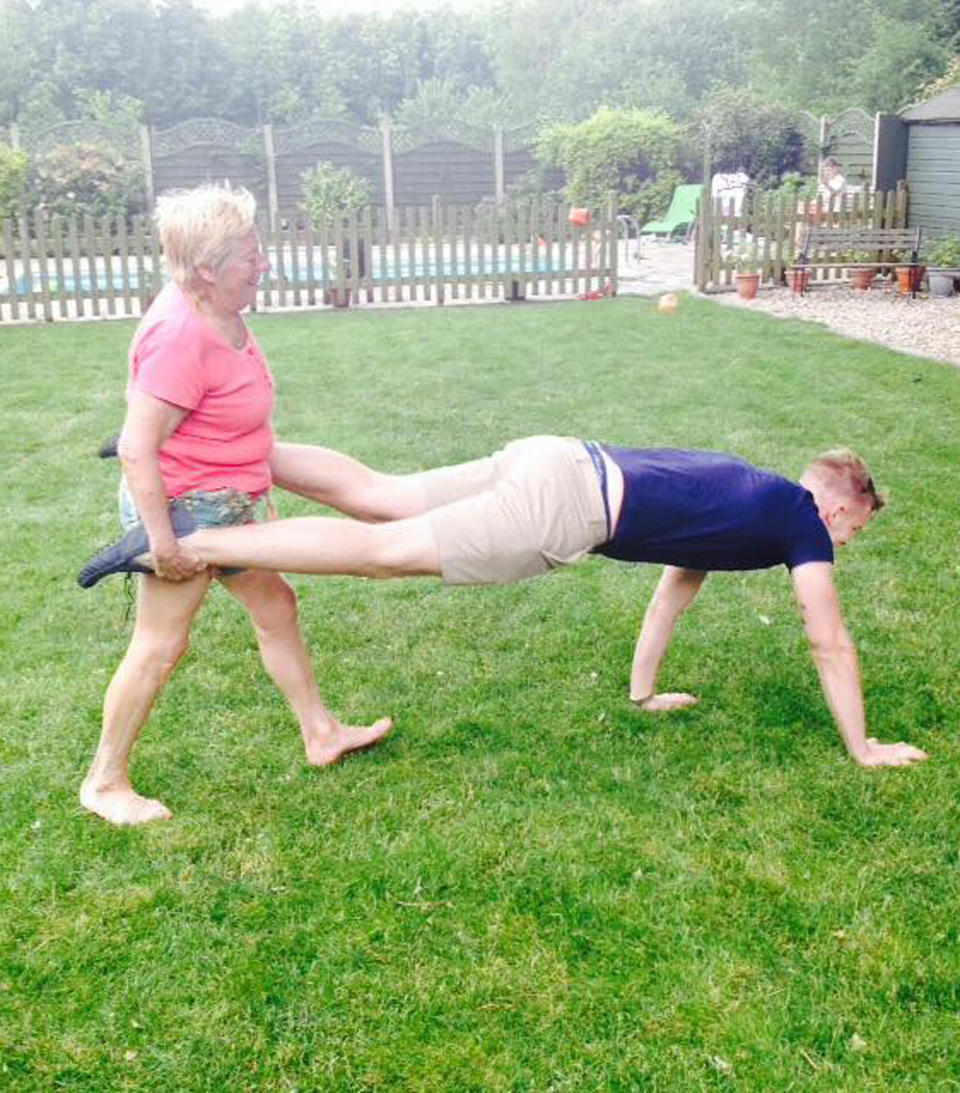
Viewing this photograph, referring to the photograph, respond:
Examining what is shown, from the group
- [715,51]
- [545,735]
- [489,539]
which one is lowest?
[545,735]

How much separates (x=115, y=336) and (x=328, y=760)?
1058 cm

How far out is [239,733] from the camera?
12.6 feet

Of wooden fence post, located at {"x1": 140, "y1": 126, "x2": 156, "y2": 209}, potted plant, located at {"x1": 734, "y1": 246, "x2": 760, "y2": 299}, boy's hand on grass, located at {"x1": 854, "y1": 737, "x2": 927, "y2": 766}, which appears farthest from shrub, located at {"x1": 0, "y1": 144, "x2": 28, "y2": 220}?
boy's hand on grass, located at {"x1": 854, "y1": 737, "x2": 927, "y2": 766}

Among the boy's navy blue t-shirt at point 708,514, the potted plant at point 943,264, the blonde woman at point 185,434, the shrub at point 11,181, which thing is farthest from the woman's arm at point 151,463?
the shrub at point 11,181

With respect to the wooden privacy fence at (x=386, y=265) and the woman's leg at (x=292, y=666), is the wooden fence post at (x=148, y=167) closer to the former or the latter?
the wooden privacy fence at (x=386, y=265)

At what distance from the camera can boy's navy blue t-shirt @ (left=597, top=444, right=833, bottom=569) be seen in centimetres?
337

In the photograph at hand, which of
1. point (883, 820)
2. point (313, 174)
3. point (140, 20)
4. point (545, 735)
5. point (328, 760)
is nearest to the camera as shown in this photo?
point (883, 820)

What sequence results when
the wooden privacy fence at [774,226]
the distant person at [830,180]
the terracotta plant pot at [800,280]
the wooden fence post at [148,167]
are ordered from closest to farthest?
the terracotta plant pot at [800,280], the wooden privacy fence at [774,226], the distant person at [830,180], the wooden fence post at [148,167]

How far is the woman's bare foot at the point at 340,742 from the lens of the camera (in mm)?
3645

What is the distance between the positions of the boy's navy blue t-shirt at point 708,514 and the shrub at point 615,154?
28.3 m

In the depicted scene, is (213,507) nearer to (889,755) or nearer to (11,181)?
(889,755)

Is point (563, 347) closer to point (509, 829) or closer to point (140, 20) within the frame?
point (509, 829)

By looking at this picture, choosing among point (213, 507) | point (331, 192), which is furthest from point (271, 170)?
point (213, 507)

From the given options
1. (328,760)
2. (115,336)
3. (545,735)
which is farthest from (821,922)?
(115,336)
